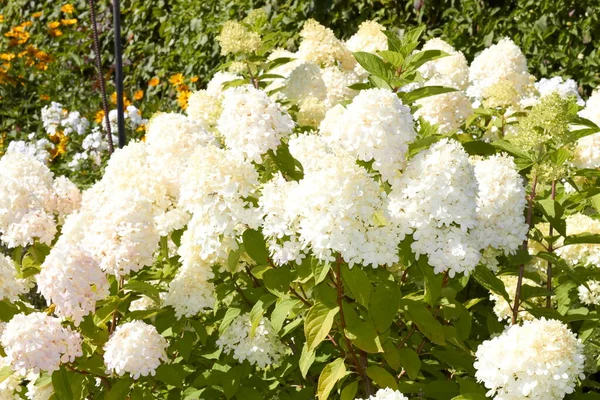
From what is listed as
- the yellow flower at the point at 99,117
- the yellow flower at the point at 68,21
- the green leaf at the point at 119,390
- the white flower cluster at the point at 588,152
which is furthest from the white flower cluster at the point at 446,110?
the yellow flower at the point at 68,21

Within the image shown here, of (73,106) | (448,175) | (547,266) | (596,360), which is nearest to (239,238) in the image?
(448,175)

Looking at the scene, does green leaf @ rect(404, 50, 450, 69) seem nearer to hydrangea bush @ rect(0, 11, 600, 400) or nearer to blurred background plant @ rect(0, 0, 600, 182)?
hydrangea bush @ rect(0, 11, 600, 400)

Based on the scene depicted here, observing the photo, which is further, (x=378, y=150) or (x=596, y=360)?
(x=596, y=360)

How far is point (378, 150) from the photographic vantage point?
7.09 feet

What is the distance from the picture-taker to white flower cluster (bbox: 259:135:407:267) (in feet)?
6.72

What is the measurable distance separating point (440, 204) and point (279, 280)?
1.69 feet

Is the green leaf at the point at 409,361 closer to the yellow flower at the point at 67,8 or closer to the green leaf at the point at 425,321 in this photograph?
the green leaf at the point at 425,321

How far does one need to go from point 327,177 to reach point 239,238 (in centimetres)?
46

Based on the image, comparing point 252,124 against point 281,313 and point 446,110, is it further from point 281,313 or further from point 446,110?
point 446,110

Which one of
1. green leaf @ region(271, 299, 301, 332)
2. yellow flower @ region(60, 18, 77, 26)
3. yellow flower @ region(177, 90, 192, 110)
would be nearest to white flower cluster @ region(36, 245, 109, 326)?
green leaf @ region(271, 299, 301, 332)

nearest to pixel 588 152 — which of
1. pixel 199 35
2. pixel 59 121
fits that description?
pixel 59 121

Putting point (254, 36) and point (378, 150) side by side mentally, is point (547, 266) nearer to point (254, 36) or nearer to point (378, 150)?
point (378, 150)

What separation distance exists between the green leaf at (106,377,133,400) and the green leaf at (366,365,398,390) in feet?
2.25

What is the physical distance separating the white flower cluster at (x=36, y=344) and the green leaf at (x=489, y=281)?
1.10 m
